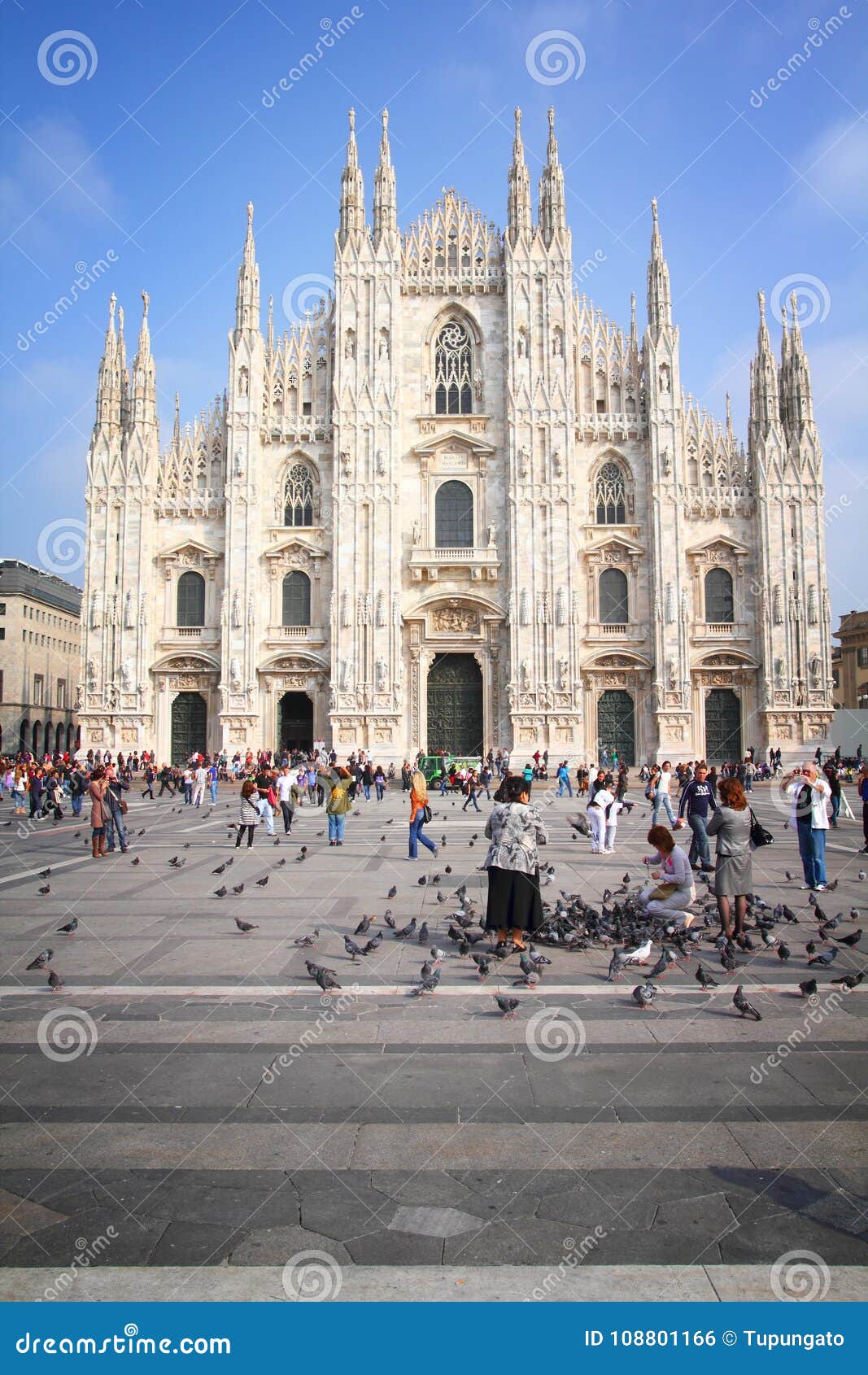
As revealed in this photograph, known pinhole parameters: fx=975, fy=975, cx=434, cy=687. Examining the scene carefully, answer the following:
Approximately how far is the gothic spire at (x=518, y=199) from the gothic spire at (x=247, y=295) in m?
10.1

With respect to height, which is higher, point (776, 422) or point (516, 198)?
point (516, 198)

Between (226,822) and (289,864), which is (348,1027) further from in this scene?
(226,822)

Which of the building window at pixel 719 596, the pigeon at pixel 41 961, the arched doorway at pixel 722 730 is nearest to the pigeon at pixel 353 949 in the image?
the pigeon at pixel 41 961

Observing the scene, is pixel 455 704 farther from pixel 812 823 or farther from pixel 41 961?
pixel 41 961

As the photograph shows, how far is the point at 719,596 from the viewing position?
3828cm

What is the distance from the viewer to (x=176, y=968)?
7805 millimetres

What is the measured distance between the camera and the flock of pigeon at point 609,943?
7.22m

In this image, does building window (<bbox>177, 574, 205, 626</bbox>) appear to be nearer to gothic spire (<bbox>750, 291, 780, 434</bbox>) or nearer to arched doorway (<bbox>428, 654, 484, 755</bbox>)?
arched doorway (<bbox>428, 654, 484, 755</bbox>)

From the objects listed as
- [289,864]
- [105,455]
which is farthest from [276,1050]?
[105,455]

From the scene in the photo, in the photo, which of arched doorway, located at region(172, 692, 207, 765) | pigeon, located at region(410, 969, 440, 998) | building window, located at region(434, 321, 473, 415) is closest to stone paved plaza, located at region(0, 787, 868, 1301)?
pigeon, located at region(410, 969, 440, 998)

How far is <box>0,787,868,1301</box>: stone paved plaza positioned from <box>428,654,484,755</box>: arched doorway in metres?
28.8

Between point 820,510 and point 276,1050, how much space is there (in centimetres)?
3622

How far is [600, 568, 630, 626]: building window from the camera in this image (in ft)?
125

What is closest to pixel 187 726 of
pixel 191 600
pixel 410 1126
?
pixel 191 600
